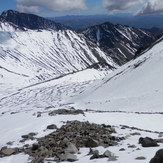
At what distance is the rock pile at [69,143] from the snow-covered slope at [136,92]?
996 inches

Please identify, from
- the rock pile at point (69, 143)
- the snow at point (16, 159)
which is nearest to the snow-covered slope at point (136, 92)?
the rock pile at point (69, 143)

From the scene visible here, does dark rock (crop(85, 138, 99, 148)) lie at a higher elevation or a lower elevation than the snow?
higher

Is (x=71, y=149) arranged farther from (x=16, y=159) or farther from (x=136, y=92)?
(x=136, y=92)

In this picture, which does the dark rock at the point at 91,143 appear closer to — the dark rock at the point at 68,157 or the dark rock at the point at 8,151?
the dark rock at the point at 68,157

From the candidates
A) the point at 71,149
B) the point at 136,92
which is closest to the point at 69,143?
the point at 71,149

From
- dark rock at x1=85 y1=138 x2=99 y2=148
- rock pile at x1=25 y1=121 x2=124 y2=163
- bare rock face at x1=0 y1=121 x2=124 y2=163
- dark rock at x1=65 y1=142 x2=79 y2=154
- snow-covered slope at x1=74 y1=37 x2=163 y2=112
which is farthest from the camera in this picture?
snow-covered slope at x1=74 y1=37 x2=163 y2=112

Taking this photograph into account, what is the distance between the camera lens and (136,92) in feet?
239

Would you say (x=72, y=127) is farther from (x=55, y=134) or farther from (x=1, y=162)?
(x=1, y=162)

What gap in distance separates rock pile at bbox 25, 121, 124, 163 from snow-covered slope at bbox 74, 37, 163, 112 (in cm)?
2530

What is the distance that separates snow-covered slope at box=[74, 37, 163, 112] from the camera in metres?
57.8

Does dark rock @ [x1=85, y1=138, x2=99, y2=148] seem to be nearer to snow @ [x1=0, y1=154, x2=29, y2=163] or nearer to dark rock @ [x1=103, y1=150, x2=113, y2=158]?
dark rock @ [x1=103, y1=150, x2=113, y2=158]

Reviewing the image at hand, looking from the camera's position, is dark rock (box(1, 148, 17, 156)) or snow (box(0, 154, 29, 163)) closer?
snow (box(0, 154, 29, 163))

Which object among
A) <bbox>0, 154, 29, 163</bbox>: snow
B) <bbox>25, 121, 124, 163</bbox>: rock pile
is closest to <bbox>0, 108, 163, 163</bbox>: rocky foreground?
<bbox>25, 121, 124, 163</bbox>: rock pile

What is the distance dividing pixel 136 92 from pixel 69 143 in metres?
53.4
